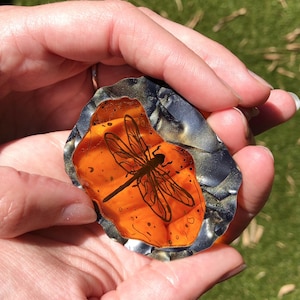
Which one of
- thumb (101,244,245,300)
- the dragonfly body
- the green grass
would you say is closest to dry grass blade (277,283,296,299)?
the green grass

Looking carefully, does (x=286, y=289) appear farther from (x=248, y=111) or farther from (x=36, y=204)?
(x=36, y=204)

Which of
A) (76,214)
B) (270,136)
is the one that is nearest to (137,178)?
(76,214)

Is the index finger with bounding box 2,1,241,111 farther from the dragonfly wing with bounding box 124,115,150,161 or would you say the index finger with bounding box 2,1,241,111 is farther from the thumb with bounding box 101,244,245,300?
the thumb with bounding box 101,244,245,300

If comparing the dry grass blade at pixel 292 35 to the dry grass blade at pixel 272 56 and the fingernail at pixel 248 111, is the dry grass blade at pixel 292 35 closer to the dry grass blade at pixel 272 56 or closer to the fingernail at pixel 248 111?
the dry grass blade at pixel 272 56

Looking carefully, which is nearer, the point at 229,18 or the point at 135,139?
the point at 135,139

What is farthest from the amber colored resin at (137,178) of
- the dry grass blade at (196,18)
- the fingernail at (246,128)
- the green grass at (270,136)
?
the dry grass blade at (196,18)

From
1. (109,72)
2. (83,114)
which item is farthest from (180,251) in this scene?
(109,72)

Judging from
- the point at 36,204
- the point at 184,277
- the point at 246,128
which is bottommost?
the point at 184,277
